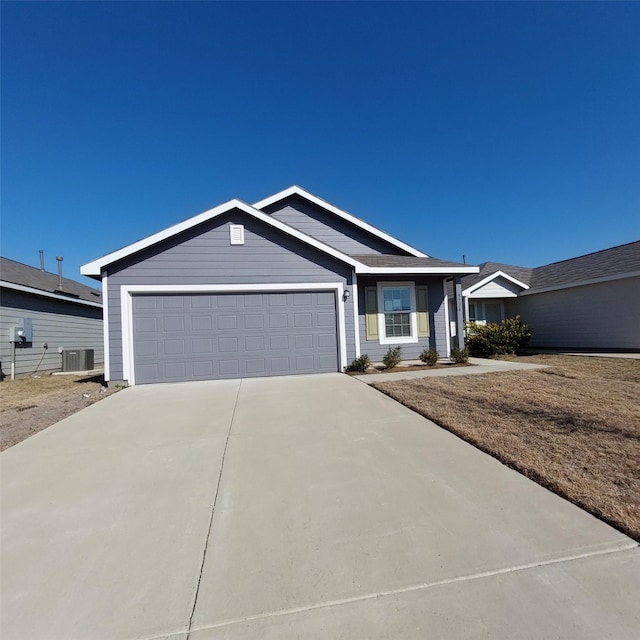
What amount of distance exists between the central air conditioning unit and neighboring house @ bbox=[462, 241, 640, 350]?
16.1m

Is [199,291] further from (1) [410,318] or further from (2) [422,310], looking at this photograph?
(2) [422,310]

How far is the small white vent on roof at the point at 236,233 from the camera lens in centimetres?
952

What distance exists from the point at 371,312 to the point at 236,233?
4.60 meters

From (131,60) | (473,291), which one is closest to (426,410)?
(131,60)

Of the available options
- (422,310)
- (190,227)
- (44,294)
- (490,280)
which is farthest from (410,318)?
(44,294)

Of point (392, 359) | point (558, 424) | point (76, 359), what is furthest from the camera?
point (76, 359)

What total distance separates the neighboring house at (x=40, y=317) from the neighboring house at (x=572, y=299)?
56.1ft

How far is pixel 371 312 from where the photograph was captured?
1119 cm

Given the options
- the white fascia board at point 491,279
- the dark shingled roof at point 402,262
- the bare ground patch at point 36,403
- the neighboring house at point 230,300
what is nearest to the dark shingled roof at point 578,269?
the white fascia board at point 491,279

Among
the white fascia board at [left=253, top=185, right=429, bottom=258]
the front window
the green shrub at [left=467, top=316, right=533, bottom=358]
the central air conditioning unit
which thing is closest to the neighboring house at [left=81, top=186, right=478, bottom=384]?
the front window

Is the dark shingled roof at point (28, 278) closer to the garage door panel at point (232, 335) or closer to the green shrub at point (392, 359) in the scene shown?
the garage door panel at point (232, 335)

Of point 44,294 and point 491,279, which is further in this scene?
point 491,279

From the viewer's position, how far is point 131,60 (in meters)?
9.63

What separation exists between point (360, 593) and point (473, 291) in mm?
16279
